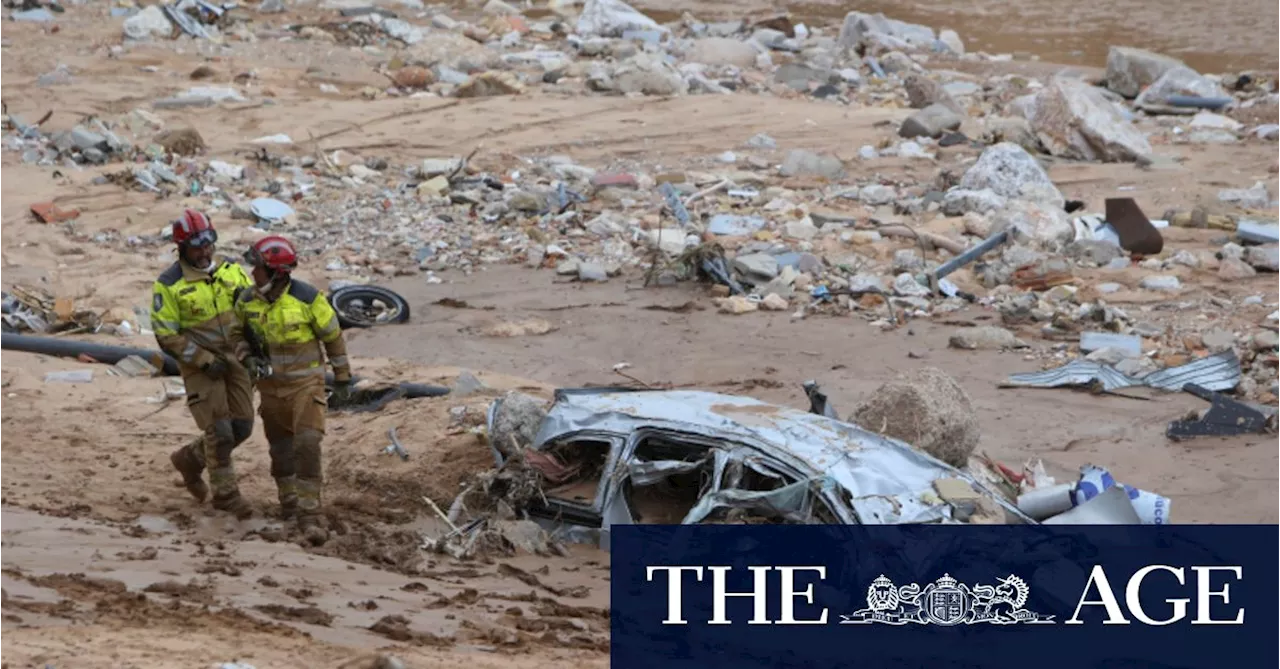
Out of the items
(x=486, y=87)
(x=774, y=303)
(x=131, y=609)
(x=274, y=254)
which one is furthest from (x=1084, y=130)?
(x=131, y=609)

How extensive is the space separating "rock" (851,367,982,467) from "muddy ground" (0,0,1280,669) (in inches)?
75.0

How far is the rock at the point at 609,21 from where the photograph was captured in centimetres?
2906

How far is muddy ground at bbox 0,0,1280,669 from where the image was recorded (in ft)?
23.9

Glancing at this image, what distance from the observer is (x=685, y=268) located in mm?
15914

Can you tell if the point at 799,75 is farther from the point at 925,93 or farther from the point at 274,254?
the point at 274,254

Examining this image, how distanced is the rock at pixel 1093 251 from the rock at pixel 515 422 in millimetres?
8371

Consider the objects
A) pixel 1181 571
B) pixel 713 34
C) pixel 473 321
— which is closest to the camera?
pixel 1181 571

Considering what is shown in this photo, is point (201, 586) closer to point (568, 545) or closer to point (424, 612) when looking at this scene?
point (424, 612)

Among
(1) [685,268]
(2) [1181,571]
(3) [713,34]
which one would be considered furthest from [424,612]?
(3) [713,34]

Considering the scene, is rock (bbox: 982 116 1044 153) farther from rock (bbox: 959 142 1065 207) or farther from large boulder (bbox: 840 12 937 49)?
large boulder (bbox: 840 12 937 49)

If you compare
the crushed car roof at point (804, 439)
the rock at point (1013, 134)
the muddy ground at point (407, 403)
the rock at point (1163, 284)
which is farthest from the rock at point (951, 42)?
the crushed car roof at point (804, 439)

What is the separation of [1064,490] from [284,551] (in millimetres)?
4170

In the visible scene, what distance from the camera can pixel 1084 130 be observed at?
68.6ft

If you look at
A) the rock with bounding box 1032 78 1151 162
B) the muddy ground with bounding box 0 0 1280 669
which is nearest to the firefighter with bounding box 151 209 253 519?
the muddy ground with bounding box 0 0 1280 669
